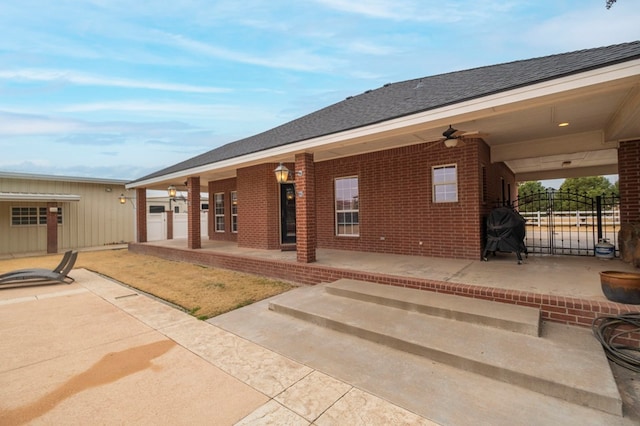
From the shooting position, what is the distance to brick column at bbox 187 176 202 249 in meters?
10.7

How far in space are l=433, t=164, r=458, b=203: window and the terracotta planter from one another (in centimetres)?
396

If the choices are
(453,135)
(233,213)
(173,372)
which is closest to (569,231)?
(453,135)

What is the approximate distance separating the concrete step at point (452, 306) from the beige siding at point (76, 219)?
712 inches

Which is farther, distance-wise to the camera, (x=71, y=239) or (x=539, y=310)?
(x=71, y=239)

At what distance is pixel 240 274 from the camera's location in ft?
26.2

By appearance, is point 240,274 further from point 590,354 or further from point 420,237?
point 590,354

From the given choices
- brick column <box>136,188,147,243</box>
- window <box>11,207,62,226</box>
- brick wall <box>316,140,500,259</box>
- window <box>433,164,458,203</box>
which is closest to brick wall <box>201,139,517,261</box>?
brick wall <box>316,140,500,259</box>

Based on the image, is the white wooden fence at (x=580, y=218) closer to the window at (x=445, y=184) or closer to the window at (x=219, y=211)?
the window at (x=445, y=184)

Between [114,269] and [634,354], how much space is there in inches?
481

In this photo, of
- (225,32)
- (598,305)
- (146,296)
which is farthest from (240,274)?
(225,32)

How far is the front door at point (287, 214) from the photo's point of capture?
10.2 metres

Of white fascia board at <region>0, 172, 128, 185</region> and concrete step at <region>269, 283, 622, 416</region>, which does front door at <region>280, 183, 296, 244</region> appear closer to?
concrete step at <region>269, 283, 622, 416</region>

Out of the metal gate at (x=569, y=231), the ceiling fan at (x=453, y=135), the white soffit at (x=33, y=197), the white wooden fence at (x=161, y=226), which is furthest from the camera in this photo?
the white wooden fence at (x=161, y=226)

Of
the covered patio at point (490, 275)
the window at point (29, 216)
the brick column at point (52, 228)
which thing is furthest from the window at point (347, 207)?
the window at point (29, 216)
